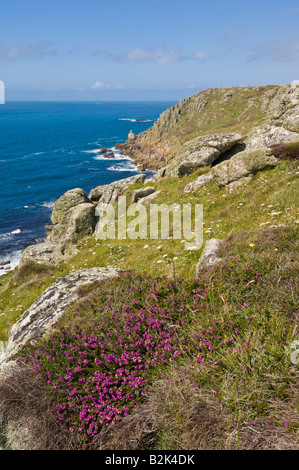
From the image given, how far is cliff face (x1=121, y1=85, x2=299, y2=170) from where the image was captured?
328 feet

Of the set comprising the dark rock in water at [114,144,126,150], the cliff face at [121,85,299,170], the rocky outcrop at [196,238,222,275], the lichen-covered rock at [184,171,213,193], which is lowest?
the rocky outcrop at [196,238,222,275]

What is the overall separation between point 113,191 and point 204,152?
1394 cm


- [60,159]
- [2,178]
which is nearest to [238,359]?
[2,178]

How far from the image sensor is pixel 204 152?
80.9 feet

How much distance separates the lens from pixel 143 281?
8164 millimetres

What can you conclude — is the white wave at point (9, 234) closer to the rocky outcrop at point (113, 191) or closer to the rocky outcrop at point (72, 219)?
the rocky outcrop at point (113, 191)

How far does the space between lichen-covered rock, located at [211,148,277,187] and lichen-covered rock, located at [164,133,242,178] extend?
5.05 metres

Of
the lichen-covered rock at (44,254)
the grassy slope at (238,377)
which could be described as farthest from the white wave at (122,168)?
the grassy slope at (238,377)

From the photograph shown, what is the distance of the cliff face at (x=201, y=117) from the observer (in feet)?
328

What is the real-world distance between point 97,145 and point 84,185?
2715 inches

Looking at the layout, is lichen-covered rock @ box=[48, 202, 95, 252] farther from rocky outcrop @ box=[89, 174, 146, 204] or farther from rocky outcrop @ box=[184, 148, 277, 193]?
rocky outcrop @ box=[184, 148, 277, 193]

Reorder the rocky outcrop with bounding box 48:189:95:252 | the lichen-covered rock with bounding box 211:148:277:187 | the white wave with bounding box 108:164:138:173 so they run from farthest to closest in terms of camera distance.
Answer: the white wave with bounding box 108:164:138:173 → the rocky outcrop with bounding box 48:189:95:252 → the lichen-covered rock with bounding box 211:148:277:187

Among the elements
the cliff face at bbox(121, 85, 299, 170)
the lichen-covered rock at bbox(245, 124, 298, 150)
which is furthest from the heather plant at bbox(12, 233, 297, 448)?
the cliff face at bbox(121, 85, 299, 170)
